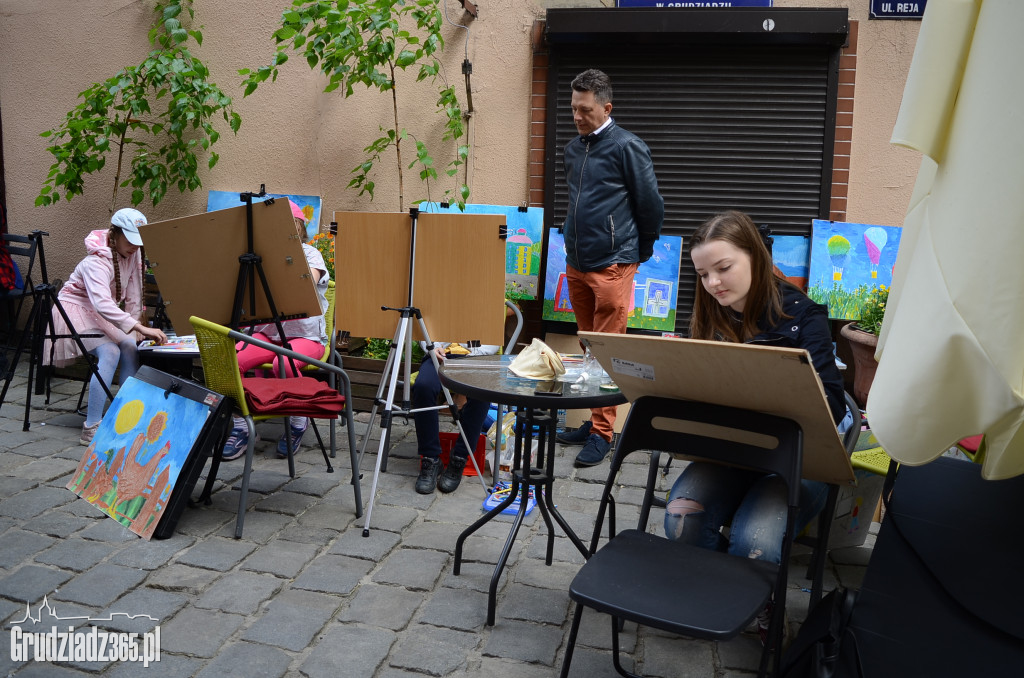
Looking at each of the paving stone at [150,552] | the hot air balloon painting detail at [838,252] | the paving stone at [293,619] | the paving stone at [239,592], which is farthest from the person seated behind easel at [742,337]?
the hot air balloon painting detail at [838,252]

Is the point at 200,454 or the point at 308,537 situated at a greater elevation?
the point at 200,454

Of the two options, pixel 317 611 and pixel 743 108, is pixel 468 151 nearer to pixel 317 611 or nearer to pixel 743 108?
pixel 743 108

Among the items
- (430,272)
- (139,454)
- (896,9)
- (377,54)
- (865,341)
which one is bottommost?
(139,454)

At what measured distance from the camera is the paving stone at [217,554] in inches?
137

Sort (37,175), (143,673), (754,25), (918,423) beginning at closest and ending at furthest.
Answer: (918,423), (143,673), (754,25), (37,175)

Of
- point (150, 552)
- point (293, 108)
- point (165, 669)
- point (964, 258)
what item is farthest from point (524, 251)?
point (964, 258)

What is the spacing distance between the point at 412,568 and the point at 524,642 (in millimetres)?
740

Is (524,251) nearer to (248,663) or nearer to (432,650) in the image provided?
(432,650)

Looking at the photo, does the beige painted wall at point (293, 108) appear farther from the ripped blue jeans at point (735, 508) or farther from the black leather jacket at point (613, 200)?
the ripped blue jeans at point (735, 508)

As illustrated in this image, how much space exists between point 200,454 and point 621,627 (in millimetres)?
2036

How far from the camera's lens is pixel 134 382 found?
428 cm

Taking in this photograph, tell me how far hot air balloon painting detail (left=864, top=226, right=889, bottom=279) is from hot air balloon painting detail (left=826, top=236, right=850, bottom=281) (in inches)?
5.3

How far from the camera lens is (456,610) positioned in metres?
3.16

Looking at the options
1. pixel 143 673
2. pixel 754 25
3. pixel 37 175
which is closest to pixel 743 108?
pixel 754 25
